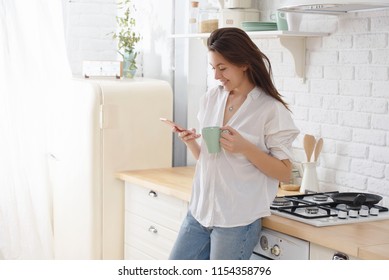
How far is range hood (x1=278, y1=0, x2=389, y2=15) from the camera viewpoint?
2.99 meters

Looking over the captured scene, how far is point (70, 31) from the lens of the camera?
15.6ft

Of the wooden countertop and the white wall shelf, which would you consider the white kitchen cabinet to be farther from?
the white wall shelf

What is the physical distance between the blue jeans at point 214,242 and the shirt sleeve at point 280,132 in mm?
289

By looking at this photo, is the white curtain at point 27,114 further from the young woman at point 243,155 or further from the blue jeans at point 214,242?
the young woman at point 243,155

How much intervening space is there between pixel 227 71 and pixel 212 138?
27 centimetres

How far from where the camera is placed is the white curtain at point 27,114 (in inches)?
167

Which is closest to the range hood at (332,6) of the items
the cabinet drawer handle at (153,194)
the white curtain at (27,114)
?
the cabinet drawer handle at (153,194)

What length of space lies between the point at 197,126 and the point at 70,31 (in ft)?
3.27

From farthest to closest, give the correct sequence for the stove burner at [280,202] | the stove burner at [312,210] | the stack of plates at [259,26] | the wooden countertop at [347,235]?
1. the stack of plates at [259,26]
2. the stove burner at [280,202]
3. the stove burner at [312,210]
4. the wooden countertop at [347,235]

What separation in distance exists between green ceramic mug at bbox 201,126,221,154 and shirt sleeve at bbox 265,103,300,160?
0.64 ft

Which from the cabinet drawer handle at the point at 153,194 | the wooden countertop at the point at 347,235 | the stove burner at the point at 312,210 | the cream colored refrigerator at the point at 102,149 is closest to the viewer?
the wooden countertop at the point at 347,235
